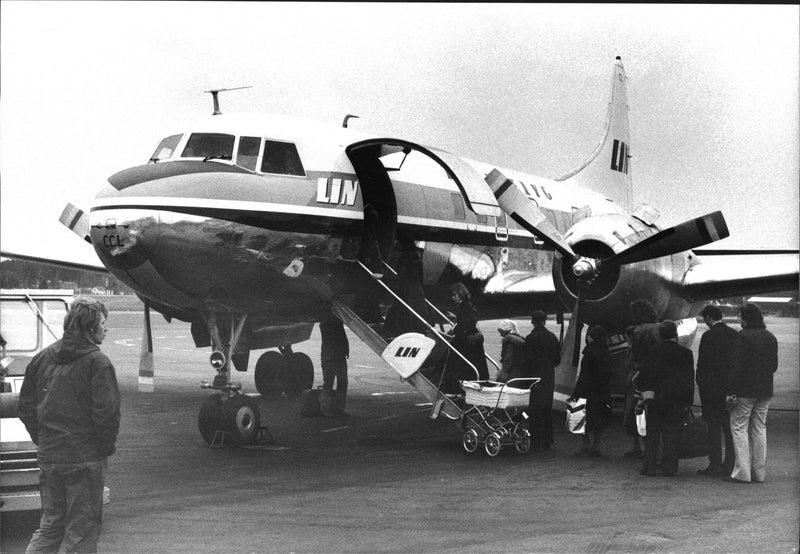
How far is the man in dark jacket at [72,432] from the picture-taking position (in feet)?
18.0

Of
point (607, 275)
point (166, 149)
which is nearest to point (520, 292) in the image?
point (607, 275)

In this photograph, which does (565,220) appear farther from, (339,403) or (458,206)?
(339,403)

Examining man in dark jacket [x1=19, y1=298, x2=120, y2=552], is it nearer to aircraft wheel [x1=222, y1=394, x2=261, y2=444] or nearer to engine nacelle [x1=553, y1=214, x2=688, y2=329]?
aircraft wheel [x1=222, y1=394, x2=261, y2=444]

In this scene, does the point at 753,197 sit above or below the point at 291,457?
above

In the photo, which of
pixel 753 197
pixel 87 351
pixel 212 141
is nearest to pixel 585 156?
pixel 753 197

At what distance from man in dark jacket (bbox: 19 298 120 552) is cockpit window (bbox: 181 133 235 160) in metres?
4.04

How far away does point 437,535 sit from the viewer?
268 inches

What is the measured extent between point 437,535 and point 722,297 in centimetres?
689

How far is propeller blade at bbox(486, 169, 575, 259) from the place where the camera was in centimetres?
1034

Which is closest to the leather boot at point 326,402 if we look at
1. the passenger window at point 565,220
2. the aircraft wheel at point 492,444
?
the aircraft wheel at point 492,444

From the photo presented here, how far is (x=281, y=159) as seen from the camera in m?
9.48

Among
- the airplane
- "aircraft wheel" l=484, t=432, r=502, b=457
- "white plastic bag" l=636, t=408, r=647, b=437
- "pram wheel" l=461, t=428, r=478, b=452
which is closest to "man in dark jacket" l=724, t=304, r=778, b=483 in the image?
"white plastic bag" l=636, t=408, r=647, b=437

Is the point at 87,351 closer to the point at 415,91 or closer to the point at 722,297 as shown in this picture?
the point at 415,91

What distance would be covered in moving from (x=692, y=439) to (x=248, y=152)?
5.66 m
